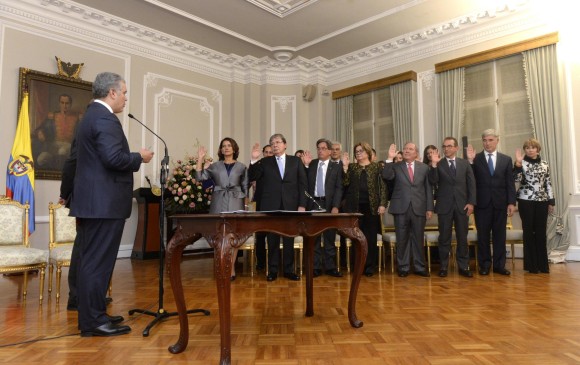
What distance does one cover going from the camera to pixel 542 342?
6.94ft

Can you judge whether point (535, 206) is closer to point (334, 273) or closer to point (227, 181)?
point (334, 273)

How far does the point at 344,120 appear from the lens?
26.6ft

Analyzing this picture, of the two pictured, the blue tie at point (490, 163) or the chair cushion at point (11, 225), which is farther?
the blue tie at point (490, 163)

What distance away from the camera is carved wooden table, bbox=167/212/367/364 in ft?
6.17

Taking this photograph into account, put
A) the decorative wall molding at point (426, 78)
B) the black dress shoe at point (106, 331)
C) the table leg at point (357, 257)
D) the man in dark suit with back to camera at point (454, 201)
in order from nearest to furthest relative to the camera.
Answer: the black dress shoe at point (106, 331)
the table leg at point (357, 257)
the man in dark suit with back to camera at point (454, 201)
the decorative wall molding at point (426, 78)

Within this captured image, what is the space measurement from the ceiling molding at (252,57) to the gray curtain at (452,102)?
504 mm

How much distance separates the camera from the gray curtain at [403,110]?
7098mm

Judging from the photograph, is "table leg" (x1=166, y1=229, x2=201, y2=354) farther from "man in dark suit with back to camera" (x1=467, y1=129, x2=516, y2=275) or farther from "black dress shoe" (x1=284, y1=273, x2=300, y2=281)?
"man in dark suit with back to camera" (x1=467, y1=129, x2=516, y2=275)

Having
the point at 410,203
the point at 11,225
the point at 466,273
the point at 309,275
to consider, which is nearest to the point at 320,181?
the point at 410,203

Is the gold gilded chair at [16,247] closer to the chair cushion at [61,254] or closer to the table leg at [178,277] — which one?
the chair cushion at [61,254]

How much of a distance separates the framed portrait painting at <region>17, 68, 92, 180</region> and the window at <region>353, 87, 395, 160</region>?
4699 mm

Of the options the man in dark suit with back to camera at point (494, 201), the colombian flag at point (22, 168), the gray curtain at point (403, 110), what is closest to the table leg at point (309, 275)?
the man in dark suit with back to camera at point (494, 201)

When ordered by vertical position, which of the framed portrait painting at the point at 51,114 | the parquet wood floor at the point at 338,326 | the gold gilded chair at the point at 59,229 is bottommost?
the parquet wood floor at the point at 338,326

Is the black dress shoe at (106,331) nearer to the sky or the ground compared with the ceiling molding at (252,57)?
nearer to the ground
